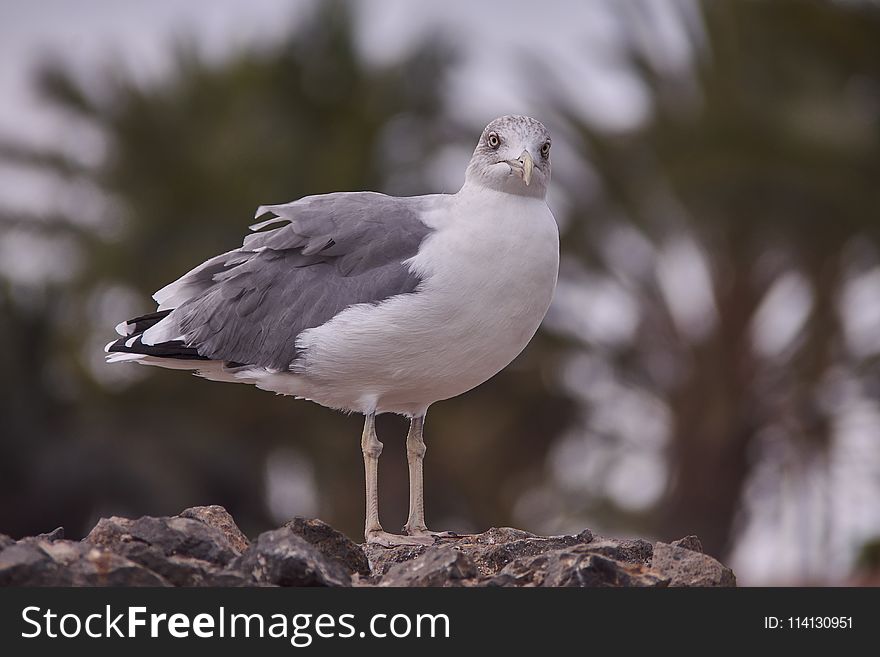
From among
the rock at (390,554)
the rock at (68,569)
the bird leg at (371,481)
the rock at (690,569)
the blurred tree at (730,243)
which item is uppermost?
the blurred tree at (730,243)

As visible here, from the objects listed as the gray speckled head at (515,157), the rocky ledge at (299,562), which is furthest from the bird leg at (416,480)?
the gray speckled head at (515,157)

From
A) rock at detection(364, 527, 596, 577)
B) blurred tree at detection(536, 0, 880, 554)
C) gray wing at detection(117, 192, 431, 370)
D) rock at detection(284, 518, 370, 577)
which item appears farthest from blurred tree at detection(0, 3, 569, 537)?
rock at detection(284, 518, 370, 577)

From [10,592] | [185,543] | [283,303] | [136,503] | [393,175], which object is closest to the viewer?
[10,592]

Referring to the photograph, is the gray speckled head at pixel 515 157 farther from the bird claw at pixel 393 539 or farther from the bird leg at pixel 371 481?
the bird claw at pixel 393 539

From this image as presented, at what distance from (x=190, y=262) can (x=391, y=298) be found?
13.9 meters

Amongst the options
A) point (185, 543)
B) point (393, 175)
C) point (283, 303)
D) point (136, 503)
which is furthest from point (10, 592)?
point (393, 175)

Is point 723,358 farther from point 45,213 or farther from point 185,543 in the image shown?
point 185,543

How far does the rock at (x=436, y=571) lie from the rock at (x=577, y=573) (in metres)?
0.11

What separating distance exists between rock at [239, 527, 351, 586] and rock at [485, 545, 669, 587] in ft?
2.27

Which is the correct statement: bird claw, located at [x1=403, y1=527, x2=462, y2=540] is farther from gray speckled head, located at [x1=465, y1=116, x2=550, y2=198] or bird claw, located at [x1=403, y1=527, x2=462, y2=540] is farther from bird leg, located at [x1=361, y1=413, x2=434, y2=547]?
gray speckled head, located at [x1=465, y1=116, x2=550, y2=198]

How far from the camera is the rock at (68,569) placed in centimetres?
552

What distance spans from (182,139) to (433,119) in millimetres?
3836

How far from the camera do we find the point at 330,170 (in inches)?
866

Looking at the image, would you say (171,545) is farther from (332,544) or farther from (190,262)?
(190,262)
